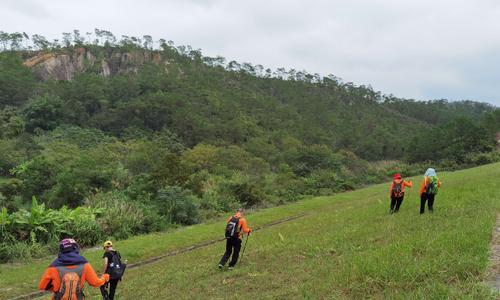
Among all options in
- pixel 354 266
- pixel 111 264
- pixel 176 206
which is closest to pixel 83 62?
pixel 176 206

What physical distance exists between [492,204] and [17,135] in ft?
181

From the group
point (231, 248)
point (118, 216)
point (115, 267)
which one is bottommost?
point (118, 216)

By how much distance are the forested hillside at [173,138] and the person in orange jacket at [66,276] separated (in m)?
13.2

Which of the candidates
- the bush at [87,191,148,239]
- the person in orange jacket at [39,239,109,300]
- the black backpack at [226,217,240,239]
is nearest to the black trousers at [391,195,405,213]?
the black backpack at [226,217,240,239]

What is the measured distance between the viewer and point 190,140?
68.2m

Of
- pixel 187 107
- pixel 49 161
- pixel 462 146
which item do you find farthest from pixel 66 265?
pixel 462 146

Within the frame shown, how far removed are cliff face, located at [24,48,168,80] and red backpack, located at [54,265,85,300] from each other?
99.0 m

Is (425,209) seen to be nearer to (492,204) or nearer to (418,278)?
(492,204)

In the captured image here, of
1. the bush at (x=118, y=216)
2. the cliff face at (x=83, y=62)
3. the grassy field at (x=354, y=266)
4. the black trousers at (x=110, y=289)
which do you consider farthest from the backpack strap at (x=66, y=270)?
the cliff face at (x=83, y=62)

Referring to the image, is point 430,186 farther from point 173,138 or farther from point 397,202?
point 173,138

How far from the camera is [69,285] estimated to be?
6621 millimetres

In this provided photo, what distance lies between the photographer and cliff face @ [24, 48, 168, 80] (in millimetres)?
97688

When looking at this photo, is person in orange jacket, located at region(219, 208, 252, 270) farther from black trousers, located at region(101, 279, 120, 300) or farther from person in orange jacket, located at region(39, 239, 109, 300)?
person in orange jacket, located at region(39, 239, 109, 300)

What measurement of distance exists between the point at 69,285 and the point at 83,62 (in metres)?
107
